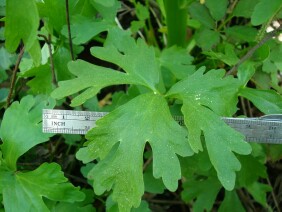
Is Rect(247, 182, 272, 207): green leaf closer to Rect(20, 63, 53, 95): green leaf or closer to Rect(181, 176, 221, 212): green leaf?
Rect(181, 176, 221, 212): green leaf

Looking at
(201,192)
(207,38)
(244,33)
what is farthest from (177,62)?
(201,192)

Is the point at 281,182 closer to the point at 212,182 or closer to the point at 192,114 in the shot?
the point at 212,182

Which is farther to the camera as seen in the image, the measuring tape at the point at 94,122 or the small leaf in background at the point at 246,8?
the small leaf in background at the point at 246,8

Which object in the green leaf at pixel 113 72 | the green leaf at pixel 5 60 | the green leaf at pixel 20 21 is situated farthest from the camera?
the green leaf at pixel 5 60

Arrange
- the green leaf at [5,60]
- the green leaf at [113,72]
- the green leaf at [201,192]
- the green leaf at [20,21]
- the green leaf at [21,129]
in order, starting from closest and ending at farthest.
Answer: the green leaf at [20,21] < the green leaf at [113,72] < the green leaf at [21,129] < the green leaf at [201,192] < the green leaf at [5,60]

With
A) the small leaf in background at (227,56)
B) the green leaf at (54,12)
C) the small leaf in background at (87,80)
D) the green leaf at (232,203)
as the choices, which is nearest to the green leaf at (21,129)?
the small leaf in background at (87,80)

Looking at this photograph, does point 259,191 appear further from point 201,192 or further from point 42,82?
point 42,82

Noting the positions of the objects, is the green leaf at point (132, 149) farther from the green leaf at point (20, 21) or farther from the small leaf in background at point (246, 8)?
the small leaf in background at point (246, 8)

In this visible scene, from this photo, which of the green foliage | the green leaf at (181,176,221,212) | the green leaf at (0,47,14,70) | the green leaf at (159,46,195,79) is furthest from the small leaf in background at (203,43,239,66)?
the green leaf at (0,47,14,70)
